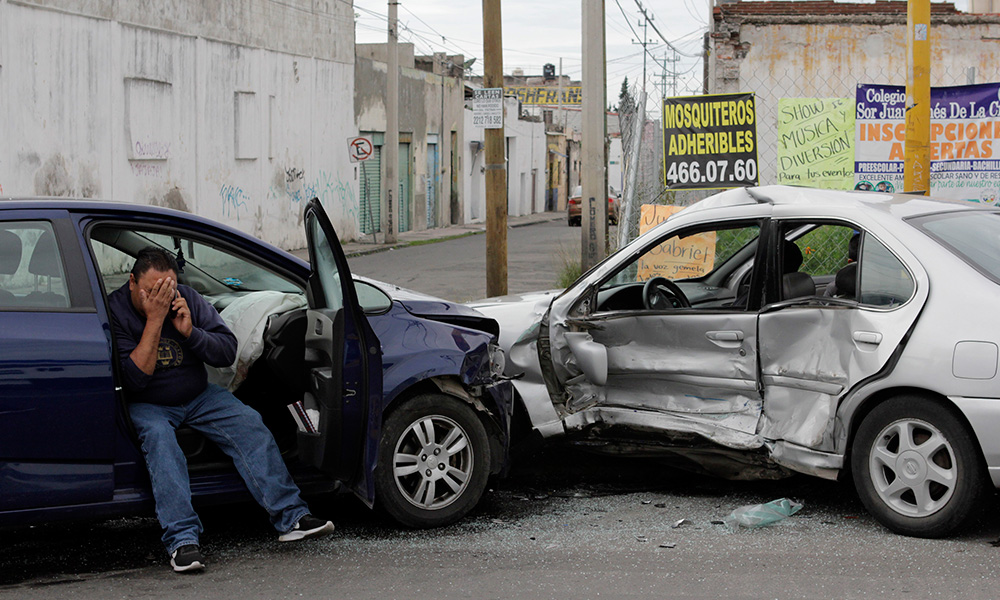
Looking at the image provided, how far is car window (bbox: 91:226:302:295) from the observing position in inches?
209

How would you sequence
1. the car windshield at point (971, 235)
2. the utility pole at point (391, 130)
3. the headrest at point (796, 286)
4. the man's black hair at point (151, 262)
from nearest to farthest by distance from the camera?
1. the man's black hair at point (151, 262)
2. the car windshield at point (971, 235)
3. the headrest at point (796, 286)
4. the utility pole at point (391, 130)

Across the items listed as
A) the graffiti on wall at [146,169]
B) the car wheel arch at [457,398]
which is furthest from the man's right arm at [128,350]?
the graffiti on wall at [146,169]

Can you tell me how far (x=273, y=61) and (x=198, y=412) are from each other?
69.5 ft

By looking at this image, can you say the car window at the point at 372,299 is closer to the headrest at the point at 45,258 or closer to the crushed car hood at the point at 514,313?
the crushed car hood at the point at 514,313

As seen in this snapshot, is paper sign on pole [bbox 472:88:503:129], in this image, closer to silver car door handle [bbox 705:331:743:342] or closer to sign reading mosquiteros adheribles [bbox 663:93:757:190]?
sign reading mosquiteros adheribles [bbox 663:93:757:190]

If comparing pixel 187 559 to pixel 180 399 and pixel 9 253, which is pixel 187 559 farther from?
pixel 9 253

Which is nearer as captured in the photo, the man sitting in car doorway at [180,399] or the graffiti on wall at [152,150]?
the man sitting in car doorway at [180,399]

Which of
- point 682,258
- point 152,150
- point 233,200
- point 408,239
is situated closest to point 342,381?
point 682,258

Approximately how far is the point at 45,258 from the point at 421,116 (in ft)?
108

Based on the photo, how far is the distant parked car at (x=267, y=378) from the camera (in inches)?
172

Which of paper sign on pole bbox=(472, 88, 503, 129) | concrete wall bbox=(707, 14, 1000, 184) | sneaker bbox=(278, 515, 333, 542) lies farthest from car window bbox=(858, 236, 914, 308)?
concrete wall bbox=(707, 14, 1000, 184)

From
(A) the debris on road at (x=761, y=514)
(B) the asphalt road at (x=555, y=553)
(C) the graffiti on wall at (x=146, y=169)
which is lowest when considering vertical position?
(B) the asphalt road at (x=555, y=553)

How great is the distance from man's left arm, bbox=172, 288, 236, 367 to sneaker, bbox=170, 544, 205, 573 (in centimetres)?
84

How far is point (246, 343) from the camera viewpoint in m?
5.38
